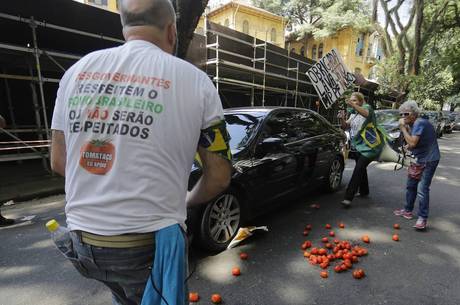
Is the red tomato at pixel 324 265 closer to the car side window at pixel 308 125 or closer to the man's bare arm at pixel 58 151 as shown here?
the car side window at pixel 308 125

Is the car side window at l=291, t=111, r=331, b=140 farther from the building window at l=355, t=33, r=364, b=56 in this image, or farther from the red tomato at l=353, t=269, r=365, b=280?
the building window at l=355, t=33, r=364, b=56

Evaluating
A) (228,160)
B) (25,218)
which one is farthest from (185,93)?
(25,218)

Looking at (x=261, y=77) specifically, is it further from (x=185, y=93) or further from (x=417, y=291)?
(x=185, y=93)

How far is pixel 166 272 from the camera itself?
1.14 meters

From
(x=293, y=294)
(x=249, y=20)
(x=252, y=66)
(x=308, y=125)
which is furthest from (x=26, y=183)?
(x=249, y=20)

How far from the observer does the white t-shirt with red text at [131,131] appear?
110 cm

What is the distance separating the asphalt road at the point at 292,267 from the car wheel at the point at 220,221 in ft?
0.53

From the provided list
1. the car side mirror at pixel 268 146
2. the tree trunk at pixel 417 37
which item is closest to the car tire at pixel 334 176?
the car side mirror at pixel 268 146

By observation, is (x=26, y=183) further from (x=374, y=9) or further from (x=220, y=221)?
(x=374, y=9)

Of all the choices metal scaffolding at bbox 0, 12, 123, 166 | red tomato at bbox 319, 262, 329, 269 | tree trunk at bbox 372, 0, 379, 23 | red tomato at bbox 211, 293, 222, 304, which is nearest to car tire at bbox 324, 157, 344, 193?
red tomato at bbox 319, 262, 329, 269

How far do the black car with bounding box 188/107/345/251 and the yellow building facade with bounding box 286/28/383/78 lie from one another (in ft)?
85.1

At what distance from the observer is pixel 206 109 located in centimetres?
119

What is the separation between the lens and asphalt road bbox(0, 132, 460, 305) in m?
2.69

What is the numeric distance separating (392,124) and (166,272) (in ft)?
34.9
